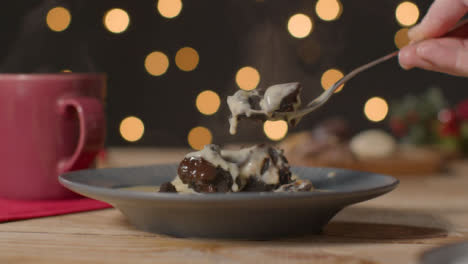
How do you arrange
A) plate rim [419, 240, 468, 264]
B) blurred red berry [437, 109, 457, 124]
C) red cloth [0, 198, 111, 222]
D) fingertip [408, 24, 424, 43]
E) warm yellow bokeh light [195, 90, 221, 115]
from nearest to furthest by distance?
plate rim [419, 240, 468, 264], red cloth [0, 198, 111, 222], fingertip [408, 24, 424, 43], blurred red berry [437, 109, 457, 124], warm yellow bokeh light [195, 90, 221, 115]

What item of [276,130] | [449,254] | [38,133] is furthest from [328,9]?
[449,254]

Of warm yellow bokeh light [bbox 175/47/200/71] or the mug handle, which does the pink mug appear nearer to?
the mug handle

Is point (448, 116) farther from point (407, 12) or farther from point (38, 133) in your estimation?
point (38, 133)

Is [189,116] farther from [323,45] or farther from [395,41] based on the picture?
[395,41]

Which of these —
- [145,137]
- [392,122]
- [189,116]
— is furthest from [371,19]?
[145,137]

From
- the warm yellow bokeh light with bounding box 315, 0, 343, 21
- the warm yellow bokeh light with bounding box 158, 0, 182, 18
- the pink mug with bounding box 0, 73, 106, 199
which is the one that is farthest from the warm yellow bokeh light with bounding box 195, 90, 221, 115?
the pink mug with bounding box 0, 73, 106, 199

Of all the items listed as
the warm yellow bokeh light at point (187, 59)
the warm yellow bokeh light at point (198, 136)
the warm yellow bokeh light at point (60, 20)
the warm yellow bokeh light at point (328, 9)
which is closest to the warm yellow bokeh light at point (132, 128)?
the warm yellow bokeh light at point (198, 136)
